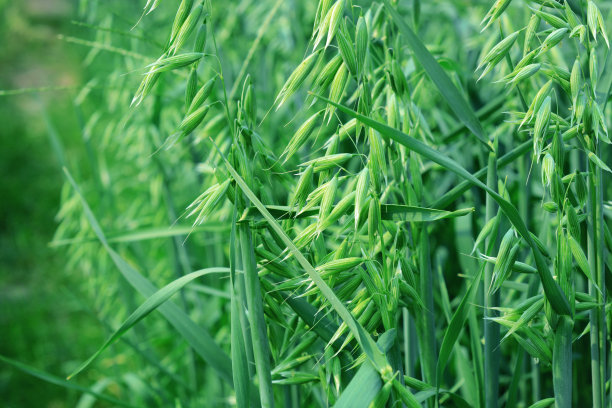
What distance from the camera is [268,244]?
0.54 metres

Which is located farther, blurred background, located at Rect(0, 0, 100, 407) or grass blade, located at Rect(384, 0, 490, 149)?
blurred background, located at Rect(0, 0, 100, 407)

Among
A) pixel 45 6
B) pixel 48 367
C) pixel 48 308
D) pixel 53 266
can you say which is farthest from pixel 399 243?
pixel 45 6

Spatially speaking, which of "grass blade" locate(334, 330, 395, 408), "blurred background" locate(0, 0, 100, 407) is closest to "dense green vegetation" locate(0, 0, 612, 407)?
"grass blade" locate(334, 330, 395, 408)

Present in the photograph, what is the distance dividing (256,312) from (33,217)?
2264mm

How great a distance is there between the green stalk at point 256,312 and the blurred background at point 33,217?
346 mm

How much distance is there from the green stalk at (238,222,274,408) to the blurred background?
346mm

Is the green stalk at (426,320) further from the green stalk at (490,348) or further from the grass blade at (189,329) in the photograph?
the grass blade at (189,329)

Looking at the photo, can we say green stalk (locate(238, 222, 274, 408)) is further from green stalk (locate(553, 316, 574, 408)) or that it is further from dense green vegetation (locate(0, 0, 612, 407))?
green stalk (locate(553, 316, 574, 408))

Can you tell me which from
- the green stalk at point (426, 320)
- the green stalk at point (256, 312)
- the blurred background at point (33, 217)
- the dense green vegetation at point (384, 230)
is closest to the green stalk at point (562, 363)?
the dense green vegetation at point (384, 230)

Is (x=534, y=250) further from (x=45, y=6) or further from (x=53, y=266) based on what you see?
(x=45, y=6)

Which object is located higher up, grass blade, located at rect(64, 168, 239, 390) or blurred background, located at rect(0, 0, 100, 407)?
grass blade, located at rect(64, 168, 239, 390)

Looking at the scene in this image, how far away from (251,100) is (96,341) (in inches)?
53.7

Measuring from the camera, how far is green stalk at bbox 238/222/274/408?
0.48 metres

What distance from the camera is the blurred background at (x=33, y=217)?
1552 mm
